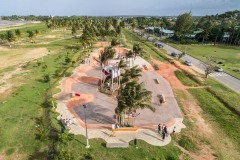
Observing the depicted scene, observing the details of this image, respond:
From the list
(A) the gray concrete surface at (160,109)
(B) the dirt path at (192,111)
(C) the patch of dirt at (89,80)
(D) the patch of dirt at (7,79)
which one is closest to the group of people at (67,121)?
(A) the gray concrete surface at (160,109)

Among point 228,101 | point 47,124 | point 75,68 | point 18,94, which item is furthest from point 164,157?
point 75,68

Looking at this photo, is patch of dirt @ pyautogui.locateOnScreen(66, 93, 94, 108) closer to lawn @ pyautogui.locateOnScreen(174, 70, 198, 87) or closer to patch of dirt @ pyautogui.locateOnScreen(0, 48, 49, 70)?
lawn @ pyautogui.locateOnScreen(174, 70, 198, 87)

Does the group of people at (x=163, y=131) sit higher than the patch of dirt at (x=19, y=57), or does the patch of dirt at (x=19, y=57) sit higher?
the group of people at (x=163, y=131)

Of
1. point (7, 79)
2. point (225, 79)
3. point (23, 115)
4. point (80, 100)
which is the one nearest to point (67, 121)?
point (23, 115)

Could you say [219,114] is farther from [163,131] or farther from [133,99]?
[133,99]

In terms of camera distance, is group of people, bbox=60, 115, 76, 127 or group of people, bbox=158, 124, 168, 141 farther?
group of people, bbox=60, 115, 76, 127

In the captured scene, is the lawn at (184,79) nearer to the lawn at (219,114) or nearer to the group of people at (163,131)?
the lawn at (219,114)

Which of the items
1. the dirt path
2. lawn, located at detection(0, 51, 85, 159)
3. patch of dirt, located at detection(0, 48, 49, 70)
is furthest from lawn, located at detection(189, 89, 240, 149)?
patch of dirt, located at detection(0, 48, 49, 70)

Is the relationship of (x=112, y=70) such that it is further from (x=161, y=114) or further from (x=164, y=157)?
(x=164, y=157)
